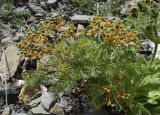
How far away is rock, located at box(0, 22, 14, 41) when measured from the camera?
5577 mm

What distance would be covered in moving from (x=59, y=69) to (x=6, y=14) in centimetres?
220

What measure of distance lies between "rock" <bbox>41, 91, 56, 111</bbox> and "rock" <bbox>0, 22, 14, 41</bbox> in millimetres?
1391

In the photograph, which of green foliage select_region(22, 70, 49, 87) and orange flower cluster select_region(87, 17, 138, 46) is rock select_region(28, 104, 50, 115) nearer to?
green foliage select_region(22, 70, 49, 87)

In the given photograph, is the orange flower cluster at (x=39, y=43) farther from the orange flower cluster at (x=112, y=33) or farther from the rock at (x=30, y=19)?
the rock at (x=30, y=19)

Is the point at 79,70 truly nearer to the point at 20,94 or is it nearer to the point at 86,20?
the point at 20,94

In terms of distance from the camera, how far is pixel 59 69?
3.93 meters

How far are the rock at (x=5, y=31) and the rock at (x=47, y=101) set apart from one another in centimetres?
139

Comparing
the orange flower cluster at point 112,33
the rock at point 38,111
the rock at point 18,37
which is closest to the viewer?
the orange flower cluster at point 112,33

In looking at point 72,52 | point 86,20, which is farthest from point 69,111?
point 86,20

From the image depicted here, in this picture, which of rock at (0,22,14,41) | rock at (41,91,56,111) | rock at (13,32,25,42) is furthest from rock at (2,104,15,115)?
rock at (0,22,14,41)

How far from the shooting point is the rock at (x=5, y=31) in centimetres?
558

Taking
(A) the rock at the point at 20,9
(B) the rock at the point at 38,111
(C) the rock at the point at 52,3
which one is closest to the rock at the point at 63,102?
(B) the rock at the point at 38,111

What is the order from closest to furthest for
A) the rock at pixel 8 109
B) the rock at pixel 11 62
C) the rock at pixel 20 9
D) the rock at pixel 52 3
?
the rock at pixel 8 109, the rock at pixel 11 62, the rock at pixel 20 9, the rock at pixel 52 3

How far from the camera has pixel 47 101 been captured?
4.40 meters
